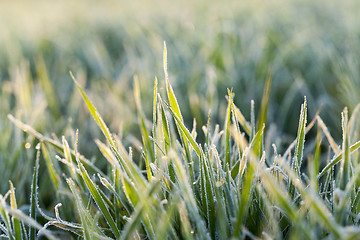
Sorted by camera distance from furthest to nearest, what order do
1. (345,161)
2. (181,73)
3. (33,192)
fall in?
(181,73) < (33,192) < (345,161)

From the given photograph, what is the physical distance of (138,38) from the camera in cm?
147

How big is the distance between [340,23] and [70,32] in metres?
1.11

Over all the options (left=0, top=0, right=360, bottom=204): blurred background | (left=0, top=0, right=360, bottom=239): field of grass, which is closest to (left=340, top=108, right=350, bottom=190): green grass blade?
(left=0, top=0, right=360, bottom=239): field of grass

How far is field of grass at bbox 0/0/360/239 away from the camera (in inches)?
16.8

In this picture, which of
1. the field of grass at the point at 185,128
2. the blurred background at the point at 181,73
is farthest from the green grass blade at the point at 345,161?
the blurred background at the point at 181,73

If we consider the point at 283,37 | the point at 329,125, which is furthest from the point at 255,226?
the point at 283,37

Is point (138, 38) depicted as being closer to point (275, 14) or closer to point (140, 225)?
point (275, 14)

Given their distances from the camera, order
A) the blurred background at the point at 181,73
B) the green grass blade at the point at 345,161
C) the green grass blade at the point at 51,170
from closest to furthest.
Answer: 1. the green grass blade at the point at 345,161
2. the green grass blade at the point at 51,170
3. the blurred background at the point at 181,73

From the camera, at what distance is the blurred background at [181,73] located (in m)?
0.82

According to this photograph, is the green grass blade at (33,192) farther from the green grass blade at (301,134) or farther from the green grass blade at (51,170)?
the green grass blade at (301,134)

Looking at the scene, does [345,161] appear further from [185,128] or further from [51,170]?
[51,170]

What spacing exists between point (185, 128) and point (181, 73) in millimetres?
633

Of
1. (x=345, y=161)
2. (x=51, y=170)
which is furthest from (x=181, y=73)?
Result: (x=345, y=161)

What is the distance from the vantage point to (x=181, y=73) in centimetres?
106
